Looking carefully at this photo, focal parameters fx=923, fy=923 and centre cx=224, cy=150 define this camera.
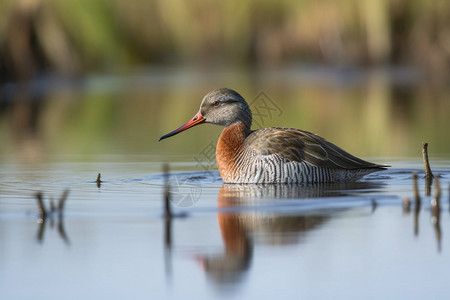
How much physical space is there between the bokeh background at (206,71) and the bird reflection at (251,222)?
9.08ft

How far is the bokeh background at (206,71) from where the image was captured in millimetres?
14430

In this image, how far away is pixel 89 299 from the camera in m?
5.36

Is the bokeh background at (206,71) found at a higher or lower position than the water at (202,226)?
higher

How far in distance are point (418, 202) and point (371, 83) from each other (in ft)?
57.6

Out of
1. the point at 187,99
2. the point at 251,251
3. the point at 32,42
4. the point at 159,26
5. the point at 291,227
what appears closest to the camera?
the point at 251,251

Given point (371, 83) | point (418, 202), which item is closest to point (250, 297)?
point (418, 202)

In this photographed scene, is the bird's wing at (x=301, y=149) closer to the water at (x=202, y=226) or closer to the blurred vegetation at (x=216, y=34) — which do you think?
the water at (x=202, y=226)

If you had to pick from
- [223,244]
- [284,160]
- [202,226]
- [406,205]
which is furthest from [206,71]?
[223,244]

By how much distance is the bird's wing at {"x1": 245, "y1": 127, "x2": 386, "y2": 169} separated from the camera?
990 centimetres

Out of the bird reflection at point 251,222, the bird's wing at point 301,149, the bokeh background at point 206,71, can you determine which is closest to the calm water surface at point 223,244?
the bird reflection at point 251,222

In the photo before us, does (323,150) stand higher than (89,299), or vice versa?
(323,150)

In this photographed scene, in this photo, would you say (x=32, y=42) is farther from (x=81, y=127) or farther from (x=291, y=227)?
(x=291, y=227)

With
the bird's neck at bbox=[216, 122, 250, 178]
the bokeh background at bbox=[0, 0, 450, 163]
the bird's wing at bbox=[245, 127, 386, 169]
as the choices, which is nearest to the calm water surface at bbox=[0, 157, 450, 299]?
the bird's wing at bbox=[245, 127, 386, 169]

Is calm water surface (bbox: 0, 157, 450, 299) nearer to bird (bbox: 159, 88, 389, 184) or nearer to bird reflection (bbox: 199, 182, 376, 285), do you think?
bird reflection (bbox: 199, 182, 376, 285)
